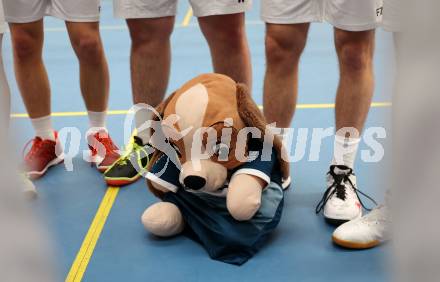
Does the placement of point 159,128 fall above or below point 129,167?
above

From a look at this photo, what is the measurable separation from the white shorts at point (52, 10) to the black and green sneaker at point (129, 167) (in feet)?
1.52

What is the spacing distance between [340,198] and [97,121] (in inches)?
37.5

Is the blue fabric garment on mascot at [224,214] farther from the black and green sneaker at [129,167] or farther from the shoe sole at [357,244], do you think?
the black and green sneaker at [129,167]

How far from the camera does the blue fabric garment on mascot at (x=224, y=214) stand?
4.66ft

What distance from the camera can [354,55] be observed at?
1.51 meters

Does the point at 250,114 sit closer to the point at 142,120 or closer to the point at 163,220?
the point at 163,220

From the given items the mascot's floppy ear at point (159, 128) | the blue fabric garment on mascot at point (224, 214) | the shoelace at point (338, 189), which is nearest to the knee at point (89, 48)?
the mascot's floppy ear at point (159, 128)

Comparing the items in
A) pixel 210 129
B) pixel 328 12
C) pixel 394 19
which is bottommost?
pixel 210 129

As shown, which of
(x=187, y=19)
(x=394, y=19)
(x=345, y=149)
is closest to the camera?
(x=394, y=19)

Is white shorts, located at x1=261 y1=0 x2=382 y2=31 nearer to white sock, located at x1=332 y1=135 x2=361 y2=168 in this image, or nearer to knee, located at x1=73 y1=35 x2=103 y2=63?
white sock, located at x1=332 y1=135 x2=361 y2=168

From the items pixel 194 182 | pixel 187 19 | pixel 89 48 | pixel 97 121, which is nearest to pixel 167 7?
pixel 89 48

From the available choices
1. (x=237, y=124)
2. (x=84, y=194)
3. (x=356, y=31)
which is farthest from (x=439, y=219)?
(x=84, y=194)

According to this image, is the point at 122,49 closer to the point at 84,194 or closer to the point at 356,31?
the point at 84,194

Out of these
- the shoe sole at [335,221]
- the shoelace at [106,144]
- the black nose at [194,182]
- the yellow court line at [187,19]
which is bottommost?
the yellow court line at [187,19]
